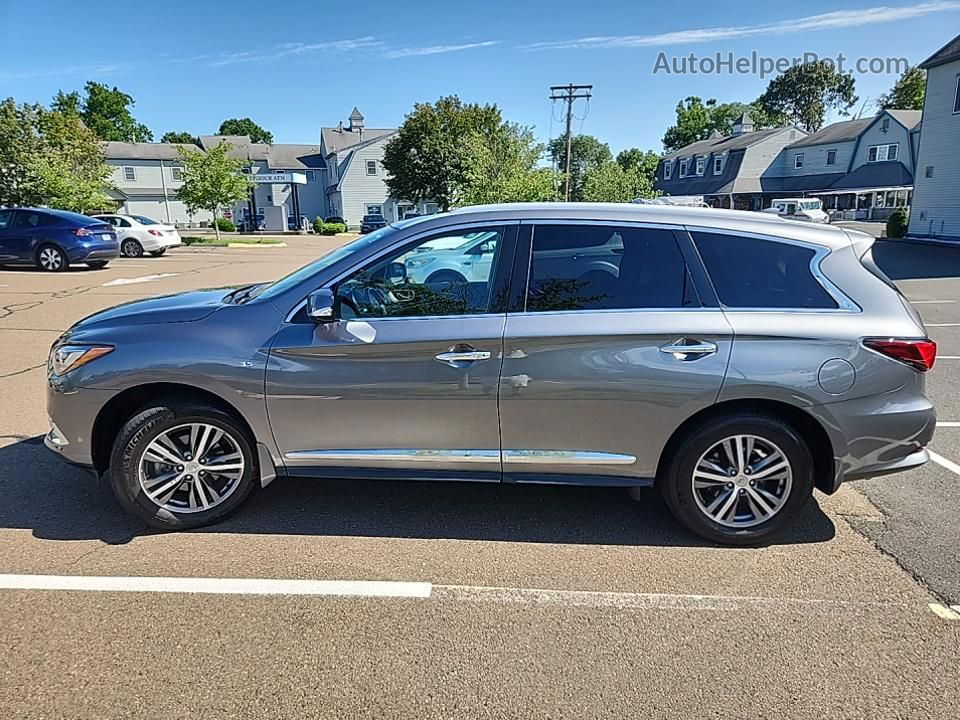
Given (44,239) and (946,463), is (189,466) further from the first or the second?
(44,239)

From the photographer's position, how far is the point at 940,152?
89.7 ft

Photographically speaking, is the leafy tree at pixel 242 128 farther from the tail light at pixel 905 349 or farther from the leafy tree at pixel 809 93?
the tail light at pixel 905 349

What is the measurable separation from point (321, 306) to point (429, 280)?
0.64 metres

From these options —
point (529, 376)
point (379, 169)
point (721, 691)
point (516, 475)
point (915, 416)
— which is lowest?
point (721, 691)

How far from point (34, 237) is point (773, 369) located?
1858cm

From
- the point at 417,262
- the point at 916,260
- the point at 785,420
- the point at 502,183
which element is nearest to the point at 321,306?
the point at 417,262

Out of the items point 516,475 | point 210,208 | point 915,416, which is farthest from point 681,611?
point 210,208

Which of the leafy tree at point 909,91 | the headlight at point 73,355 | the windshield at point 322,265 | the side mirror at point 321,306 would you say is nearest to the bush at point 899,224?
the windshield at point 322,265

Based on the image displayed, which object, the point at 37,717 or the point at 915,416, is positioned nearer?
the point at 37,717

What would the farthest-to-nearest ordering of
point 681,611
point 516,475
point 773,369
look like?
point 516,475 → point 773,369 → point 681,611

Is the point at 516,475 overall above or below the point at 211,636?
above

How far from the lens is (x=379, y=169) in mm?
57469

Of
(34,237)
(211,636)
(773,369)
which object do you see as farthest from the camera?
(34,237)

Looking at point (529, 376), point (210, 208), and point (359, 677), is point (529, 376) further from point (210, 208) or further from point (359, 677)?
point (210, 208)
